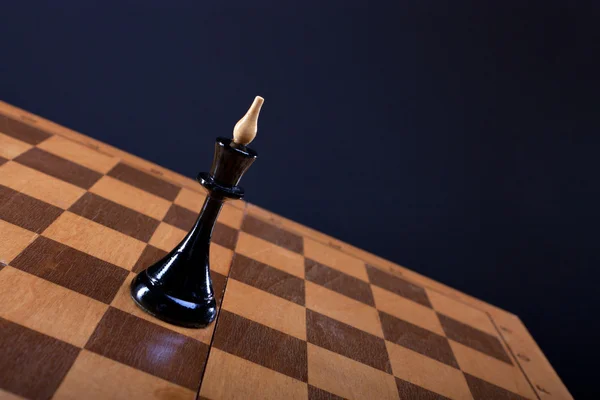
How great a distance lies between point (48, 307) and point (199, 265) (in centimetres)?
34

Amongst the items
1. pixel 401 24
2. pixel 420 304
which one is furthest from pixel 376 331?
pixel 401 24

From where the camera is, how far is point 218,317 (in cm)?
144

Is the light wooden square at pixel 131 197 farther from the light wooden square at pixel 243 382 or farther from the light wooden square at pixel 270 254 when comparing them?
the light wooden square at pixel 243 382

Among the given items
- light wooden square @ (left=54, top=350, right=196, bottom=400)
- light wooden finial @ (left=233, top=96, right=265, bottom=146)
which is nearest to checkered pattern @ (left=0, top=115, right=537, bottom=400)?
light wooden square @ (left=54, top=350, right=196, bottom=400)

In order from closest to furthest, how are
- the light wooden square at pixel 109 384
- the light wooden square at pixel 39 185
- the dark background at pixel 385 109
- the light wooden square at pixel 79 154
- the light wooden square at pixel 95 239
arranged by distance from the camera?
1. the light wooden square at pixel 109 384
2. the light wooden square at pixel 95 239
3. the light wooden square at pixel 39 185
4. the light wooden square at pixel 79 154
5. the dark background at pixel 385 109

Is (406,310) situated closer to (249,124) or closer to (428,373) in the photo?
(428,373)

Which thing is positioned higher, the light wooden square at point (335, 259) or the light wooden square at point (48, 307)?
the light wooden square at point (48, 307)

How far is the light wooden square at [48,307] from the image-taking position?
1.12m

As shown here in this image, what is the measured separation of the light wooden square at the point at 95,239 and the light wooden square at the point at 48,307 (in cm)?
22

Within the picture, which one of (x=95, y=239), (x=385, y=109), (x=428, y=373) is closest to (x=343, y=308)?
(x=428, y=373)

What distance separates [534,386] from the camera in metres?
1.89

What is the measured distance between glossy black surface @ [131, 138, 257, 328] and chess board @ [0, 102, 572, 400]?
32mm

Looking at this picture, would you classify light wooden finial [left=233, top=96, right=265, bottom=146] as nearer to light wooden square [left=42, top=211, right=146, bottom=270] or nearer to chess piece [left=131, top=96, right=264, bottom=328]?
chess piece [left=131, top=96, right=264, bottom=328]

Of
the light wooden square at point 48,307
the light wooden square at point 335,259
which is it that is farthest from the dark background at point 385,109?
the light wooden square at point 48,307
